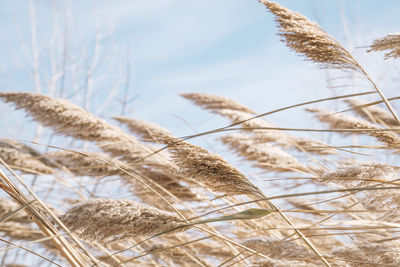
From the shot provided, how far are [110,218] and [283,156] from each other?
1.45 meters

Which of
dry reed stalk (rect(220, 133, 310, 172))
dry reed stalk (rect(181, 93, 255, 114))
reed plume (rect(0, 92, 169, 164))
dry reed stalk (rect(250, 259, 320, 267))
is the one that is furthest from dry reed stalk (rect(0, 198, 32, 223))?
dry reed stalk (rect(250, 259, 320, 267))

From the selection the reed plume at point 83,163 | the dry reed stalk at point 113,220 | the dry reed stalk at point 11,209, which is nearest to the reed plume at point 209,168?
the dry reed stalk at point 113,220

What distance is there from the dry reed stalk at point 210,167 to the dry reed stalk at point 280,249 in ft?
0.89

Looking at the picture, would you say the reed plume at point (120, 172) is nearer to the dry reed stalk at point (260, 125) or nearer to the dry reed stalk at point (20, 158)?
the dry reed stalk at point (20, 158)

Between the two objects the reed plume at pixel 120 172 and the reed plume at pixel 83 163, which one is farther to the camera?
the reed plume at pixel 83 163

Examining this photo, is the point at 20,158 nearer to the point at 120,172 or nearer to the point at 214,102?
the point at 120,172

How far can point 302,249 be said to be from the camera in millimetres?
1146

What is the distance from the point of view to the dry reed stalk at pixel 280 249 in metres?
1.11

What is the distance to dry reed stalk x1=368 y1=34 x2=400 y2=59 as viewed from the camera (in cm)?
99

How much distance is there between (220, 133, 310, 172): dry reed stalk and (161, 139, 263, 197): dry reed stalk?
4.32 feet

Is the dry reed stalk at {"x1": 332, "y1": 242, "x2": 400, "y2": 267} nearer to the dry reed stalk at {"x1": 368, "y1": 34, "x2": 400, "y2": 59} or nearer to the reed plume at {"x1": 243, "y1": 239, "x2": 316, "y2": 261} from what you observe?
the reed plume at {"x1": 243, "y1": 239, "x2": 316, "y2": 261}

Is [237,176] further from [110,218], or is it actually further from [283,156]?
[283,156]

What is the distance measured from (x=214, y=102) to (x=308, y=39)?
5.10ft

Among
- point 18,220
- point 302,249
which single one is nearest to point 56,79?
point 18,220
